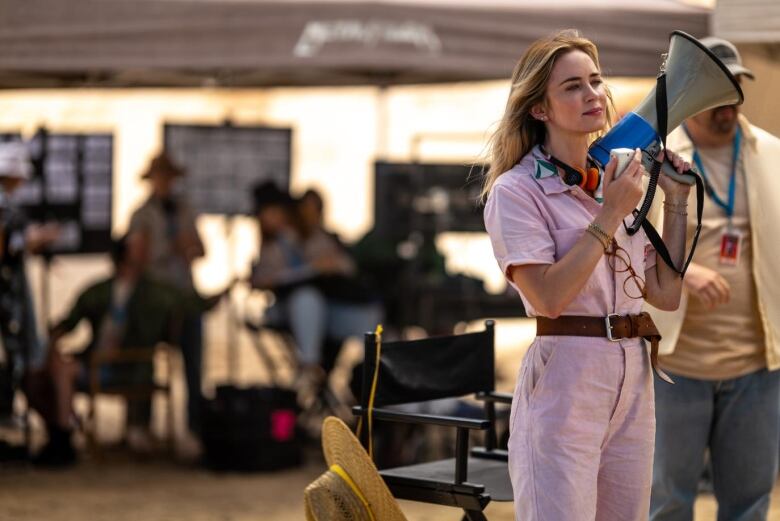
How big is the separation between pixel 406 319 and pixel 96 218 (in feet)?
6.36

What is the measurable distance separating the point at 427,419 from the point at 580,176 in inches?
46.6

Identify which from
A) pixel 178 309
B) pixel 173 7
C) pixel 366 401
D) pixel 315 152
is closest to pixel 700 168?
pixel 366 401

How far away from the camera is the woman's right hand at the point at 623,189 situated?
276 cm

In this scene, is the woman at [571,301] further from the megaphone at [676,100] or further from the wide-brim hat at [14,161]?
the wide-brim hat at [14,161]

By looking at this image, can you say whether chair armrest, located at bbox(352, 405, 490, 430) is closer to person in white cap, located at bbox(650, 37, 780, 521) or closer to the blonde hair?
person in white cap, located at bbox(650, 37, 780, 521)

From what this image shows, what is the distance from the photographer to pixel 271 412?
7672 mm

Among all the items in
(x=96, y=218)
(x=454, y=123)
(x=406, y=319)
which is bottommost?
(x=406, y=319)

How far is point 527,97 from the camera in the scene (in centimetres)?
295

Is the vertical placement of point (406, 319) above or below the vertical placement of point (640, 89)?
below

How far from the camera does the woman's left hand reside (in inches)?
118

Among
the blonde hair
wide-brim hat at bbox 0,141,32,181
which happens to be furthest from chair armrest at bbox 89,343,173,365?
the blonde hair

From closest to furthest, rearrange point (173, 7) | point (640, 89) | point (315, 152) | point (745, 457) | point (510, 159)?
1. point (510, 159)
2. point (745, 457)
3. point (173, 7)
4. point (640, 89)
5. point (315, 152)

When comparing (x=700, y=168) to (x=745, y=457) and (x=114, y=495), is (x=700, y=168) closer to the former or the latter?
(x=745, y=457)

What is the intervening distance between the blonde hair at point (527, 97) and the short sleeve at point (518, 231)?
147 mm
